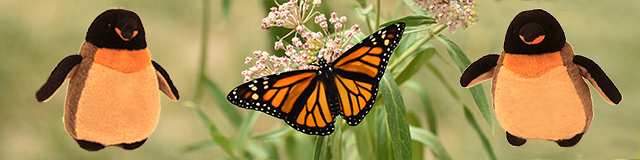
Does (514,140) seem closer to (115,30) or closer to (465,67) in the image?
(465,67)

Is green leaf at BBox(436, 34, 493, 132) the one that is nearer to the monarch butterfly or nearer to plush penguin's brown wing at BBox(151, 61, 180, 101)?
the monarch butterfly

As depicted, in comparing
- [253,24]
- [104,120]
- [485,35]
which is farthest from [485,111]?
[253,24]

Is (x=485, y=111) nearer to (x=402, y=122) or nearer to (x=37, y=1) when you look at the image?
(x=402, y=122)

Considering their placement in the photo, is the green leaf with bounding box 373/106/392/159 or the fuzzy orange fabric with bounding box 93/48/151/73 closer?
the fuzzy orange fabric with bounding box 93/48/151/73

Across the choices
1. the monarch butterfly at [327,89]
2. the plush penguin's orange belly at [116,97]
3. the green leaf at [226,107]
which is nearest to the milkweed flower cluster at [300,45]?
the monarch butterfly at [327,89]

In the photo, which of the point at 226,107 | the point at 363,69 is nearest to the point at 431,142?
the point at 363,69

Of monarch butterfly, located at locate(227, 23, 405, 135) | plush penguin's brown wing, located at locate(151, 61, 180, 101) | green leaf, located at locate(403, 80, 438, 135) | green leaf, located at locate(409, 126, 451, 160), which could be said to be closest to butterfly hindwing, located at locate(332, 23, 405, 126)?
monarch butterfly, located at locate(227, 23, 405, 135)

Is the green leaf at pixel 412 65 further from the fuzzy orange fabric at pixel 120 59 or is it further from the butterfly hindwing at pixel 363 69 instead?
the fuzzy orange fabric at pixel 120 59
